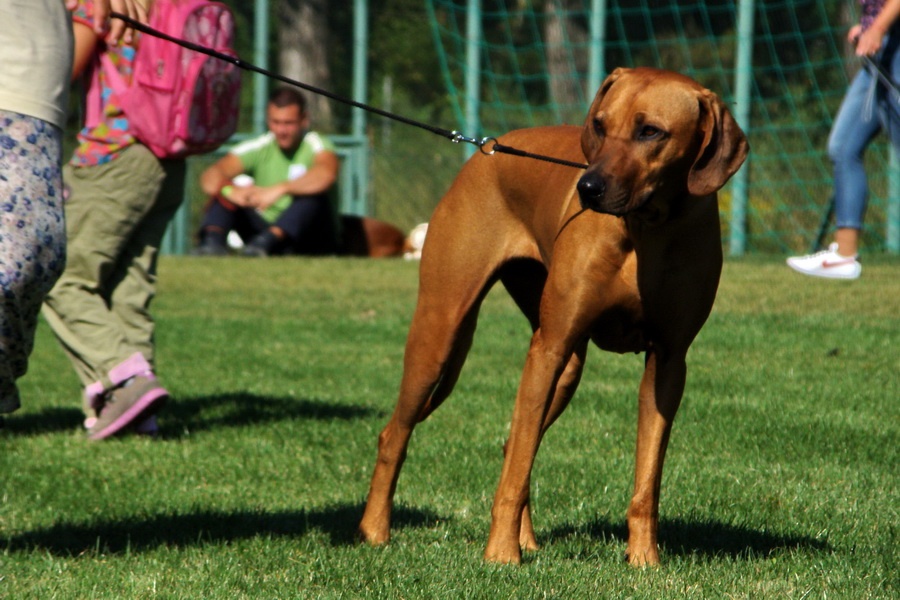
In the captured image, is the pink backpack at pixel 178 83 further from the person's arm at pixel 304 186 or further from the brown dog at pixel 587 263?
the person's arm at pixel 304 186

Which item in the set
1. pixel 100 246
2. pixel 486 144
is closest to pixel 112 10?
pixel 486 144

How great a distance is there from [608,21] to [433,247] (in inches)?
782

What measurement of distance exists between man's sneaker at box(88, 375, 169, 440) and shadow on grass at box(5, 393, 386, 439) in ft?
0.97

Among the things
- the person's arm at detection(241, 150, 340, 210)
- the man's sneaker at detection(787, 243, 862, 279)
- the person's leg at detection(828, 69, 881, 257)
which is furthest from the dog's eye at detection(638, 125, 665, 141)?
the person's arm at detection(241, 150, 340, 210)

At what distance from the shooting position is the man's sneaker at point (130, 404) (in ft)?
20.1

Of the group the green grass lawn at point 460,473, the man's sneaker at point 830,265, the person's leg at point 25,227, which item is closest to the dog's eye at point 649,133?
the green grass lawn at point 460,473

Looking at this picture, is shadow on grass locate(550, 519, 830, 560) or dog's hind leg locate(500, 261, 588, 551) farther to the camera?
dog's hind leg locate(500, 261, 588, 551)

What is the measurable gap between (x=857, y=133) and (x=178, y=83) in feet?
17.0

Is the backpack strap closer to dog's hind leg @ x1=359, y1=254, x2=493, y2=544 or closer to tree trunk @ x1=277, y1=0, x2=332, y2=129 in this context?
dog's hind leg @ x1=359, y1=254, x2=493, y2=544

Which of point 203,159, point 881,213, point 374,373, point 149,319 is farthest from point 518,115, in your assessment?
point 149,319

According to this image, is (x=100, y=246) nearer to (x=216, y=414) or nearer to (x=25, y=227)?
(x=216, y=414)

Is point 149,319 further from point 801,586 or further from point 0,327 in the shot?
point 801,586

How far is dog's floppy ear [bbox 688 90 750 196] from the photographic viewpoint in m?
3.62

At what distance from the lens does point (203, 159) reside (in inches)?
657
